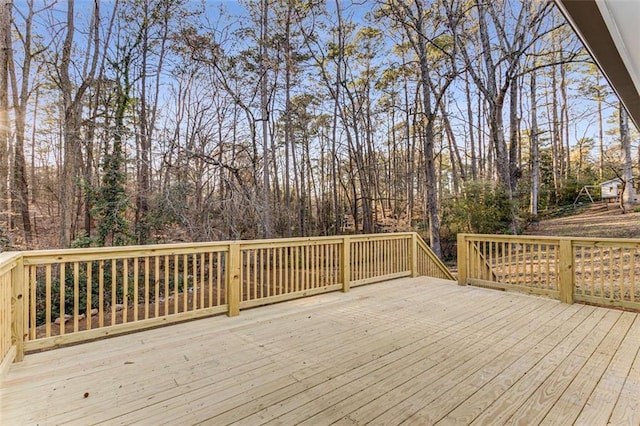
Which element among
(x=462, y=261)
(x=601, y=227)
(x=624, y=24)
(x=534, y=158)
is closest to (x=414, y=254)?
(x=462, y=261)

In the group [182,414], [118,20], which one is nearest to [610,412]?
[182,414]

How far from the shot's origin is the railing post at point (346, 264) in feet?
16.4

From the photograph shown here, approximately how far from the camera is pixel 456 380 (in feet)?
7.50

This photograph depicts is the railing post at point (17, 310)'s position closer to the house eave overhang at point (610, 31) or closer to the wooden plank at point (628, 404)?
the house eave overhang at point (610, 31)

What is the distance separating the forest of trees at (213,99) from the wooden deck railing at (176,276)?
228 cm

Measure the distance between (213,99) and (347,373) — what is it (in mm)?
9661

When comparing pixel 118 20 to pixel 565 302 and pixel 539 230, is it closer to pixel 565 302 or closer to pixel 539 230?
pixel 565 302

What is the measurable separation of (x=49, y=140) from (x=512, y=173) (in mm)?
15069

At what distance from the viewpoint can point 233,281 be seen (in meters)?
3.83

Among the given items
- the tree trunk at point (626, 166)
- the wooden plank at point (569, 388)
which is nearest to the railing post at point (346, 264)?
the wooden plank at point (569, 388)

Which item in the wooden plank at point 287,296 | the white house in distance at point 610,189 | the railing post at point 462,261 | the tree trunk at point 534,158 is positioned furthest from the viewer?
the white house in distance at point 610,189

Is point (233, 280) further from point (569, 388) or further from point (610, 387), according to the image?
point (610, 387)

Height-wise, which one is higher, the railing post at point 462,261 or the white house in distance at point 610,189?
the white house in distance at point 610,189

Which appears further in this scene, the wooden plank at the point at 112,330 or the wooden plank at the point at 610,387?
the wooden plank at the point at 112,330
